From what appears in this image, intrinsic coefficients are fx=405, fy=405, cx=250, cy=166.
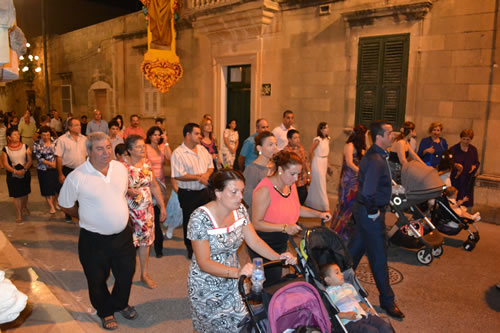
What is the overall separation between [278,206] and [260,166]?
103cm

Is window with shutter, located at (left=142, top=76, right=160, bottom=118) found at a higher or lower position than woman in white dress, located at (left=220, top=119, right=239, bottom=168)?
higher

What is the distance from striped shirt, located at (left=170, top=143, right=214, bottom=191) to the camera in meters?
5.86

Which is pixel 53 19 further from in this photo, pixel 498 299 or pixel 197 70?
pixel 498 299

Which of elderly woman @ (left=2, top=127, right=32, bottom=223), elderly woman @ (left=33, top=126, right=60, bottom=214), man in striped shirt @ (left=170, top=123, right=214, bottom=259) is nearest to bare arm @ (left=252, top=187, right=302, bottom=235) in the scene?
man in striped shirt @ (left=170, top=123, right=214, bottom=259)

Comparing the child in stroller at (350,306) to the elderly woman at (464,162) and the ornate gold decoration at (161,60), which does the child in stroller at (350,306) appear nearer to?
the elderly woman at (464,162)

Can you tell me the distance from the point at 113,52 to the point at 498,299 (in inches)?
651

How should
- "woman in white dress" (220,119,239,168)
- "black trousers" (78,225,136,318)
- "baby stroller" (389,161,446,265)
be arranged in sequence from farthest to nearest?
"woman in white dress" (220,119,239,168), "baby stroller" (389,161,446,265), "black trousers" (78,225,136,318)

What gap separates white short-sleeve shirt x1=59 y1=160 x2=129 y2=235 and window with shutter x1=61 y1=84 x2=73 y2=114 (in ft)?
63.1

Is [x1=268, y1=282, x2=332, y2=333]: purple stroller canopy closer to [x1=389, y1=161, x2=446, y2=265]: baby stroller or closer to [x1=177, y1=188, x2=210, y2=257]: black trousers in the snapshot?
[x1=389, y1=161, x2=446, y2=265]: baby stroller

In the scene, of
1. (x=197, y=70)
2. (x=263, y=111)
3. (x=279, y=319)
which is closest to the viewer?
(x=279, y=319)

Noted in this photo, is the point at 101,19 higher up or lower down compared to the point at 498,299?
higher up

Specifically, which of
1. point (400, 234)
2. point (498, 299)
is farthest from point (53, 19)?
point (498, 299)

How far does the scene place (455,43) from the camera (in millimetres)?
8555

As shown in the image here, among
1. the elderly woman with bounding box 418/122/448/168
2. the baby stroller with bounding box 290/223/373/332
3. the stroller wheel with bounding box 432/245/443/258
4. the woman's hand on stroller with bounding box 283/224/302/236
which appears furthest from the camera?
the elderly woman with bounding box 418/122/448/168
